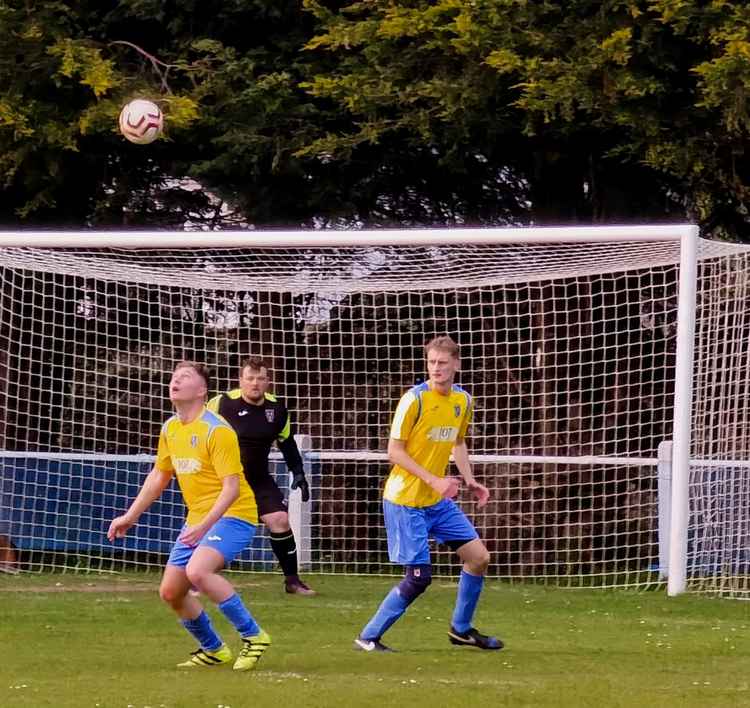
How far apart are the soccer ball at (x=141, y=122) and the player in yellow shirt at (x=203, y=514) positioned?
4.45 m

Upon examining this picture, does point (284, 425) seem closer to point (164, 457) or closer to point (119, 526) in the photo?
point (164, 457)

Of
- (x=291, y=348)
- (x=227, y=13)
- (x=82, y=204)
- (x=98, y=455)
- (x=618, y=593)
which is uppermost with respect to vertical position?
(x=227, y=13)

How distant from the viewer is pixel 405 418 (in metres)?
8.56

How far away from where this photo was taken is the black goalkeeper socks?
12.1m

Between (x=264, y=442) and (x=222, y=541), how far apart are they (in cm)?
404

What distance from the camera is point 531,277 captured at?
12.7 metres

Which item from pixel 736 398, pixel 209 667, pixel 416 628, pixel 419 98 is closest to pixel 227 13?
pixel 419 98

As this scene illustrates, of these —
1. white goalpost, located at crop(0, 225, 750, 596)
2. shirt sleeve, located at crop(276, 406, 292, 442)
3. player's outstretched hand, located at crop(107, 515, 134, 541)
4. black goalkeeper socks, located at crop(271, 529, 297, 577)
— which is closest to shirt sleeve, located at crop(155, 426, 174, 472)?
player's outstretched hand, located at crop(107, 515, 134, 541)

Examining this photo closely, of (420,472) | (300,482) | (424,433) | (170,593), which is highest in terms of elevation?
(424,433)

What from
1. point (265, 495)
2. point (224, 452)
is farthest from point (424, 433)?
point (265, 495)

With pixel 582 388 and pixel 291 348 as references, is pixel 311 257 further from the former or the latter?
pixel 582 388

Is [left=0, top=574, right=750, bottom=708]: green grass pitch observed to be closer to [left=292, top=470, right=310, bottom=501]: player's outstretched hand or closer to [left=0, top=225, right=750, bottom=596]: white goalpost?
[left=292, top=470, right=310, bottom=501]: player's outstretched hand

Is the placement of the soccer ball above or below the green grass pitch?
above

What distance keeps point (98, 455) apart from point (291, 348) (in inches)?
90.6
